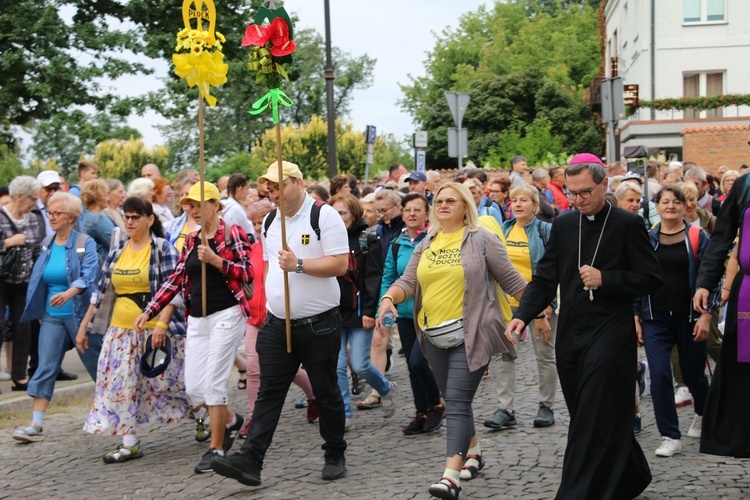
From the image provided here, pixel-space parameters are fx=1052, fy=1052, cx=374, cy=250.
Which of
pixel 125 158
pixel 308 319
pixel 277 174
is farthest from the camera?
pixel 125 158

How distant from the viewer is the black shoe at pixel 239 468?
6.43 meters

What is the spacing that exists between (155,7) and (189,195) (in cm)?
1299

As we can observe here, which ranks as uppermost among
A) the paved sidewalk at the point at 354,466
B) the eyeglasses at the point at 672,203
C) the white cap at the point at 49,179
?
the white cap at the point at 49,179

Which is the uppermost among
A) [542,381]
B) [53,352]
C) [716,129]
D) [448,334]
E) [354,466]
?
[716,129]

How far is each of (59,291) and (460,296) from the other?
3846 mm

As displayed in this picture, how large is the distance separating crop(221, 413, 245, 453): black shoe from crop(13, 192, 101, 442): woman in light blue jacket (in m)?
1.43

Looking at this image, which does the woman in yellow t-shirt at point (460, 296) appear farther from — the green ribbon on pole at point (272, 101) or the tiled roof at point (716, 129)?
the tiled roof at point (716, 129)

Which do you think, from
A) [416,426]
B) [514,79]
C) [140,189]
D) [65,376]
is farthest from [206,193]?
[514,79]

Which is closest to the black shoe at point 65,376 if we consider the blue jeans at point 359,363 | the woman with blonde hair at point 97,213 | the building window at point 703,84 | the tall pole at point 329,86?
the woman with blonde hair at point 97,213

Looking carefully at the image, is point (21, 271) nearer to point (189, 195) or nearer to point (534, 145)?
point (189, 195)

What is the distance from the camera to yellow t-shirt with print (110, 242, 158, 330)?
7969 millimetres

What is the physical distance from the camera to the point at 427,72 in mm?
68625

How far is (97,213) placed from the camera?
10.5 m

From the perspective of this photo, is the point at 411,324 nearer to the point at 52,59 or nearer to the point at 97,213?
the point at 97,213
